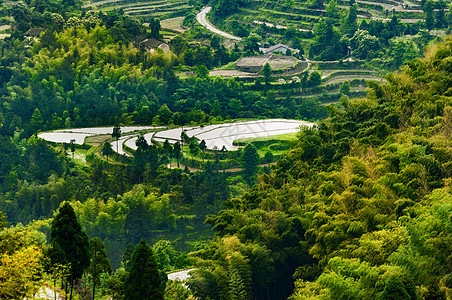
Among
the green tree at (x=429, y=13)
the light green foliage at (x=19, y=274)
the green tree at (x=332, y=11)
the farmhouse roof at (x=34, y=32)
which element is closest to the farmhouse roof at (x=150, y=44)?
the farmhouse roof at (x=34, y=32)

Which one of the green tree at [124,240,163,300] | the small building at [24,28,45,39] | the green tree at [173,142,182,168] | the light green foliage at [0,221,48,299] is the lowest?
the green tree at [173,142,182,168]

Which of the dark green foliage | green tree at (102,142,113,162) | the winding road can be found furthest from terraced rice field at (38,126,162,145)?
the dark green foliage

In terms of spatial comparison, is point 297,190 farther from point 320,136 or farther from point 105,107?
point 105,107

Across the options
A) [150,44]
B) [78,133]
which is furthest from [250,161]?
[150,44]

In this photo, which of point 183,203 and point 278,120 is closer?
point 183,203

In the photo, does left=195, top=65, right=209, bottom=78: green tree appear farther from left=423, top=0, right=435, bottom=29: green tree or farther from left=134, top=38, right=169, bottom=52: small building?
left=423, top=0, right=435, bottom=29: green tree

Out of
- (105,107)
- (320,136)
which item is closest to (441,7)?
(105,107)
